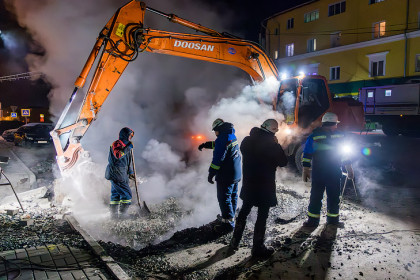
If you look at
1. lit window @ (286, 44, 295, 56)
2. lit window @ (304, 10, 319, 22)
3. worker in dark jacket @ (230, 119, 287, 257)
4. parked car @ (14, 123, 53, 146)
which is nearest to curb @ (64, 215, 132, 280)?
worker in dark jacket @ (230, 119, 287, 257)

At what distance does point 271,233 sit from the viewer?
473 centimetres

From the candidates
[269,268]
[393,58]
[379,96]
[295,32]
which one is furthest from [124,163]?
[295,32]

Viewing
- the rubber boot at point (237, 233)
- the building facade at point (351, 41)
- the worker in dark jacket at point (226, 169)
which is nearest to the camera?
the rubber boot at point (237, 233)

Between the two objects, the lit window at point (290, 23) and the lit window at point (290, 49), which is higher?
the lit window at point (290, 23)

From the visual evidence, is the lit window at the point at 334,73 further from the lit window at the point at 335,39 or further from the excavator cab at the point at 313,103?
the excavator cab at the point at 313,103

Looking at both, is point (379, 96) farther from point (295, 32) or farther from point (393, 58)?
point (295, 32)

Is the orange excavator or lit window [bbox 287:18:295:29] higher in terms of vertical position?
lit window [bbox 287:18:295:29]

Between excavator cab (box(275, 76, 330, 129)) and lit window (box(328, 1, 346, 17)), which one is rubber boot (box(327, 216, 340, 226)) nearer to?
excavator cab (box(275, 76, 330, 129))

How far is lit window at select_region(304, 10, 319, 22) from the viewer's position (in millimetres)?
27723

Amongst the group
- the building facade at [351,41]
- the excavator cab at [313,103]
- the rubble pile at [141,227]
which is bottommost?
the rubble pile at [141,227]

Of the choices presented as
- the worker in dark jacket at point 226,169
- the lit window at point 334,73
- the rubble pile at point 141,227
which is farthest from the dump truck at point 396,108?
the worker in dark jacket at point 226,169

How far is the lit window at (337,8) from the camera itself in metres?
25.7

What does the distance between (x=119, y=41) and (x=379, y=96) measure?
57.6ft

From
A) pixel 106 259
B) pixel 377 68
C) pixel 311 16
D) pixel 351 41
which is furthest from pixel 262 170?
pixel 311 16
